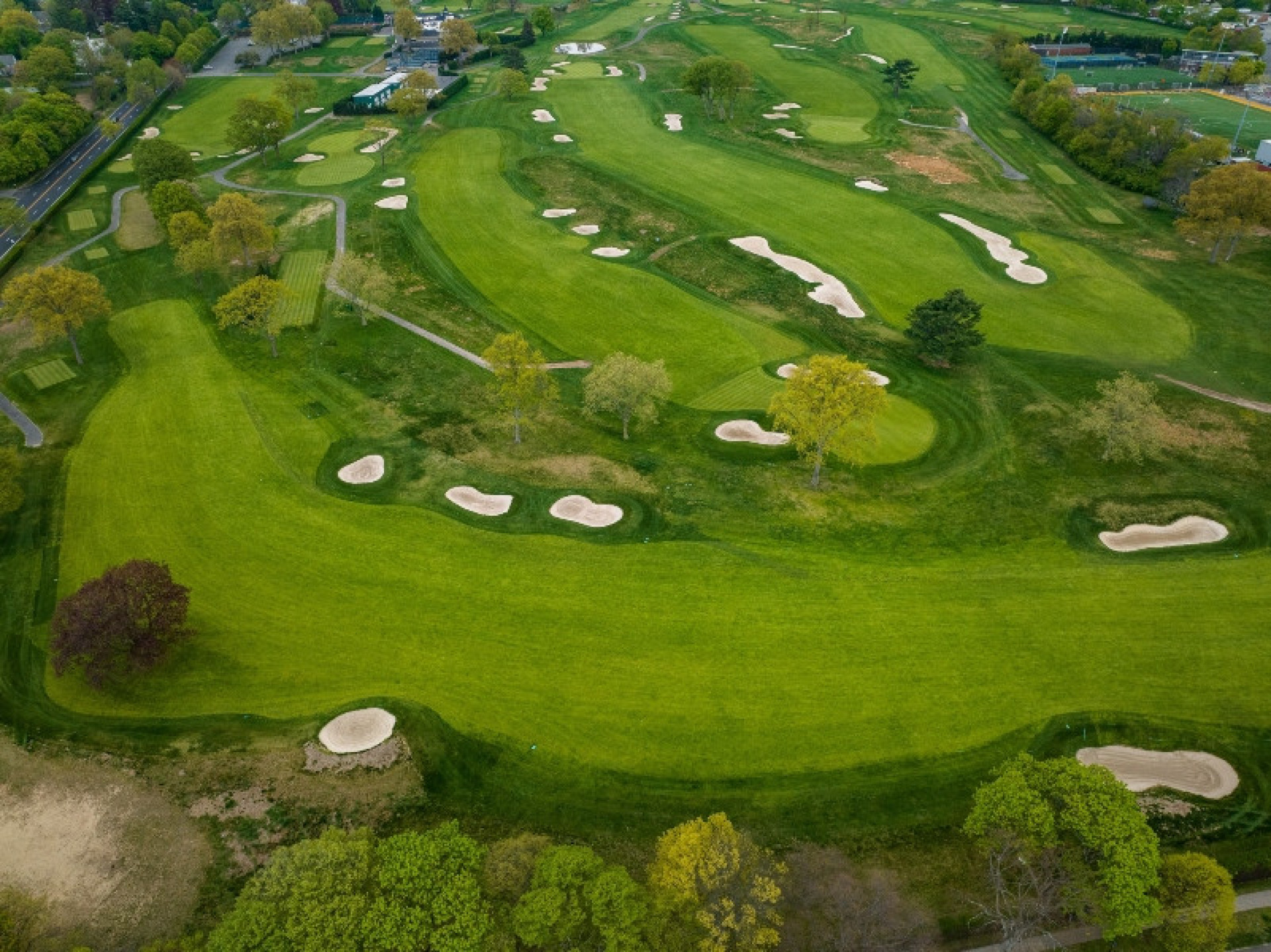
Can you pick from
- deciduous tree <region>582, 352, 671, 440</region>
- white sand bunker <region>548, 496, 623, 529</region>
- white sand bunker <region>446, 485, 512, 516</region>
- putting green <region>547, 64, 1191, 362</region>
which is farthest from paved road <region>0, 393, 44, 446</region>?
putting green <region>547, 64, 1191, 362</region>

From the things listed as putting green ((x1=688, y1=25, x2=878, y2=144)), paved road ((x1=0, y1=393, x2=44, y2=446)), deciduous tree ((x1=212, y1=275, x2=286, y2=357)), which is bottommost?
paved road ((x1=0, y1=393, x2=44, y2=446))

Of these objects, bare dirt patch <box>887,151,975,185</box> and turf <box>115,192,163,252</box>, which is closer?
turf <box>115,192,163,252</box>

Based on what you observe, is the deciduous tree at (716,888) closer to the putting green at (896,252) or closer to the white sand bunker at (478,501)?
the white sand bunker at (478,501)

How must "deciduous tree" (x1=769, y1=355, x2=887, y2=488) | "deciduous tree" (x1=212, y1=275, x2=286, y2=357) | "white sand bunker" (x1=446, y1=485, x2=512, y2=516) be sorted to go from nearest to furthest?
"deciduous tree" (x1=769, y1=355, x2=887, y2=488) → "white sand bunker" (x1=446, y1=485, x2=512, y2=516) → "deciduous tree" (x1=212, y1=275, x2=286, y2=357)

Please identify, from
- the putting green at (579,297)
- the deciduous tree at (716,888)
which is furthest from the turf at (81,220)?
the deciduous tree at (716,888)

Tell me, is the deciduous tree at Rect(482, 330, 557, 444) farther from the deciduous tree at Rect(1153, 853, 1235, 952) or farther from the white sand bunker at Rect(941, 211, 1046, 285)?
the white sand bunker at Rect(941, 211, 1046, 285)

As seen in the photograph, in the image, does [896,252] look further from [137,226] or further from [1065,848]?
[137,226]

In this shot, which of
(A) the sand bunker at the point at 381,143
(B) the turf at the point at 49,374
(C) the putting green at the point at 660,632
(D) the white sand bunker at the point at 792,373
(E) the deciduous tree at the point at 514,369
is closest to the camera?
(C) the putting green at the point at 660,632
